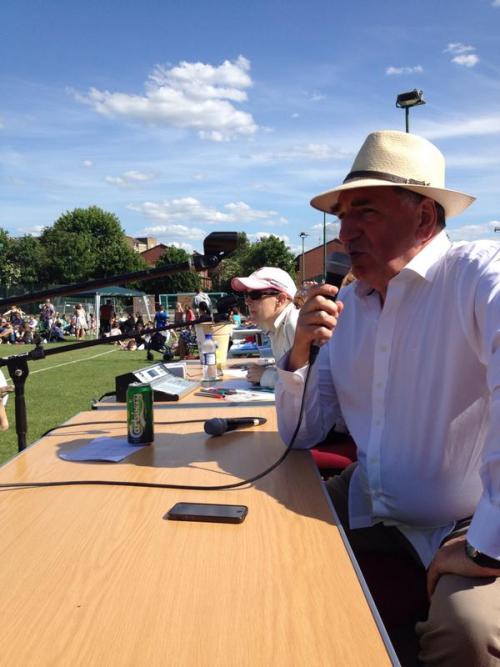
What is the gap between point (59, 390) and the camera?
1000cm

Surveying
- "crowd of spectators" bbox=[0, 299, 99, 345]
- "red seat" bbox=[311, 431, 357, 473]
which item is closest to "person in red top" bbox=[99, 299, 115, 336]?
"crowd of spectators" bbox=[0, 299, 99, 345]

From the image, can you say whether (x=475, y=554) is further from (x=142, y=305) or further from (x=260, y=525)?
(x=142, y=305)

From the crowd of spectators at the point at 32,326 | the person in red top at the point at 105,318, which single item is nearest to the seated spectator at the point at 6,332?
the crowd of spectators at the point at 32,326

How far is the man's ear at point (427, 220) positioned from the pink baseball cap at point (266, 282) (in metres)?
1.93

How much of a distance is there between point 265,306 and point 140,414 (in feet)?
6.44

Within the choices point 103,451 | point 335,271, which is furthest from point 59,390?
point 335,271

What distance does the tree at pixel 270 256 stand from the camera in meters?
63.2

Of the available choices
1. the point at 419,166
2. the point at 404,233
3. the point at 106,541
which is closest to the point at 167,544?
the point at 106,541

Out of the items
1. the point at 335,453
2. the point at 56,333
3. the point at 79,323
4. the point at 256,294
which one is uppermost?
the point at 256,294

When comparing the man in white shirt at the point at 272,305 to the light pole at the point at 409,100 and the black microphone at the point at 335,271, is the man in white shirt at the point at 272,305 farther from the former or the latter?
the light pole at the point at 409,100

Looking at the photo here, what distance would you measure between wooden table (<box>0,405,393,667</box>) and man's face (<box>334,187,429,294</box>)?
2.45 feet

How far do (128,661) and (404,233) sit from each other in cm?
152

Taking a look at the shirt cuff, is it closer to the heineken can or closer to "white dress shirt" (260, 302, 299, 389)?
the heineken can

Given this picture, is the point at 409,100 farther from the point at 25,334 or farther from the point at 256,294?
the point at 25,334
